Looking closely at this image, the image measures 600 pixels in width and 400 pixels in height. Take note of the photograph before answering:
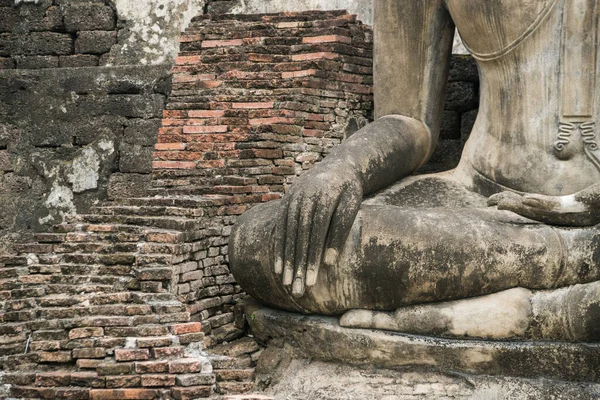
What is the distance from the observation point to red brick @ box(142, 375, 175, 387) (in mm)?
5242

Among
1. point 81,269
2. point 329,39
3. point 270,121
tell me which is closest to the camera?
point 81,269

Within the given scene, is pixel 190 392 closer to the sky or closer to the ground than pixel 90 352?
closer to the ground

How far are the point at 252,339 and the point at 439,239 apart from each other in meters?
1.25

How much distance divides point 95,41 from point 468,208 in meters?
3.41

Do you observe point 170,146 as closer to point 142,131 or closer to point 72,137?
point 142,131

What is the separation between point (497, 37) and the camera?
6.27 m

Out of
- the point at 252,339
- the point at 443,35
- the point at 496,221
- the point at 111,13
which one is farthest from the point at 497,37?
the point at 111,13

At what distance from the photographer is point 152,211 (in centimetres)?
647

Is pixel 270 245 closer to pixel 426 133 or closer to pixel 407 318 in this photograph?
pixel 407 318

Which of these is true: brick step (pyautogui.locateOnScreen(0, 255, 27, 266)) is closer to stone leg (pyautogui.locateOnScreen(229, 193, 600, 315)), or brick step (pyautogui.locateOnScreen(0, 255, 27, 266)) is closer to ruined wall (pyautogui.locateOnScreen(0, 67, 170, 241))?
stone leg (pyautogui.locateOnScreen(229, 193, 600, 315))

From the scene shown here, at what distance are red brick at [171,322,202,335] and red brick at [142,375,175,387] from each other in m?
0.34

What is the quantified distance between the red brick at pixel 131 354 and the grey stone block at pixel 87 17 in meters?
3.53

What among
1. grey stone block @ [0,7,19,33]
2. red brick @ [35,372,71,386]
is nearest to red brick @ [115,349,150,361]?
red brick @ [35,372,71,386]

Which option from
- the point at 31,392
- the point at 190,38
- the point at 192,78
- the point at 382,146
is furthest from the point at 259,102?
the point at 31,392
